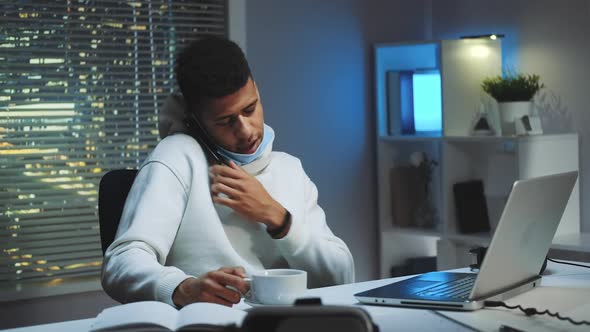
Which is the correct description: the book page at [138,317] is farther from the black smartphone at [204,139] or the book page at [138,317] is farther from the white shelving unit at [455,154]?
the white shelving unit at [455,154]

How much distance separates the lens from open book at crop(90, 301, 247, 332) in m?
1.31

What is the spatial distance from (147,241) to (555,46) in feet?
7.89

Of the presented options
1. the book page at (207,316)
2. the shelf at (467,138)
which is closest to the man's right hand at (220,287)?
the book page at (207,316)

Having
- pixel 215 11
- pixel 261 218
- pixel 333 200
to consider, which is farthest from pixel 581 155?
pixel 261 218

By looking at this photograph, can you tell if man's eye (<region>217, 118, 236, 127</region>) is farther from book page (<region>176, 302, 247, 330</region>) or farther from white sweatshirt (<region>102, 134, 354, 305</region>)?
book page (<region>176, 302, 247, 330</region>)

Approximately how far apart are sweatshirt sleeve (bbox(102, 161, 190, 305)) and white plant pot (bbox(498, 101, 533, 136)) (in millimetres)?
1902

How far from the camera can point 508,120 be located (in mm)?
3686

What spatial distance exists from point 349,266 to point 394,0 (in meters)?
2.48

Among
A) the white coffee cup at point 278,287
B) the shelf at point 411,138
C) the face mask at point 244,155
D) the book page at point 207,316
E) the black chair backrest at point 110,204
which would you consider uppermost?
the face mask at point 244,155

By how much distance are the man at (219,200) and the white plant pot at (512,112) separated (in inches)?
63.6

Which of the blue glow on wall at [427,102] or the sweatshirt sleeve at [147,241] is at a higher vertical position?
the blue glow on wall at [427,102]

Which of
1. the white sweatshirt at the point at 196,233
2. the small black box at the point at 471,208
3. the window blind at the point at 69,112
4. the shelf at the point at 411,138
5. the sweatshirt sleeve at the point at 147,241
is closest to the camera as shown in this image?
the sweatshirt sleeve at the point at 147,241

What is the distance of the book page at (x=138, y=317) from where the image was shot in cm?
135

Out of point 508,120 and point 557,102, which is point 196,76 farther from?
point 557,102
